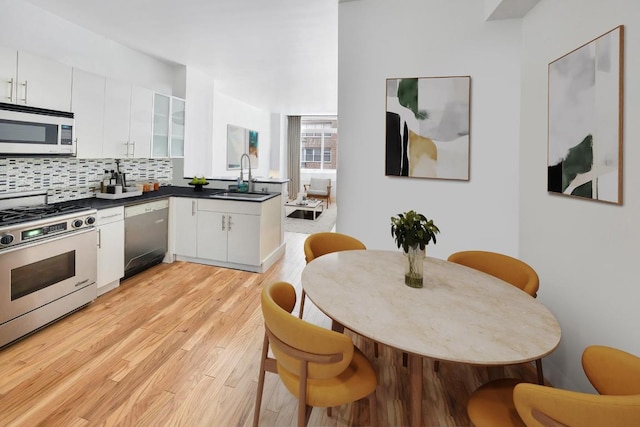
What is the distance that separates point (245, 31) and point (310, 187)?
20.4 feet

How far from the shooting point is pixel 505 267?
200 centimetres

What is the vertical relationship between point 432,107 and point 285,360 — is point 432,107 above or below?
above

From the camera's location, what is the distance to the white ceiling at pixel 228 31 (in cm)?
298

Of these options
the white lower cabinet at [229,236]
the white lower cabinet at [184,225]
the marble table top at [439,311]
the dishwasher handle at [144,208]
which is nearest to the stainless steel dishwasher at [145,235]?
the dishwasher handle at [144,208]

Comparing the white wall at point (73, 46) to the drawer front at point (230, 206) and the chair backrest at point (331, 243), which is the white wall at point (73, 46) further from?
the chair backrest at point (331, 243)

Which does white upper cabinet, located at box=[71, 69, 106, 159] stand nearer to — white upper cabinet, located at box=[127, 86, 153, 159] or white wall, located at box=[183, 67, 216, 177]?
white upper cabinet, located at box=[127, 86, 153, 159]

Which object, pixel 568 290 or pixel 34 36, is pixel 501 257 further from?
pixel 34 36

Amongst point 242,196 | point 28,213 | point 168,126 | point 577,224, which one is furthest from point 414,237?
point 168,126

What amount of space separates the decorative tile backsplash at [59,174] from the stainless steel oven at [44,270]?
2.27 ft

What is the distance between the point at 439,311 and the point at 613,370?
1.93ft

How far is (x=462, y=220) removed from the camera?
2.75 m

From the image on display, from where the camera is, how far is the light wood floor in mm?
1689

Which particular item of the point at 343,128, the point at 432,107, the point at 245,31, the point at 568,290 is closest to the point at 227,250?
the point at 343,128

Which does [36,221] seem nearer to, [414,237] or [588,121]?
[414,237]
